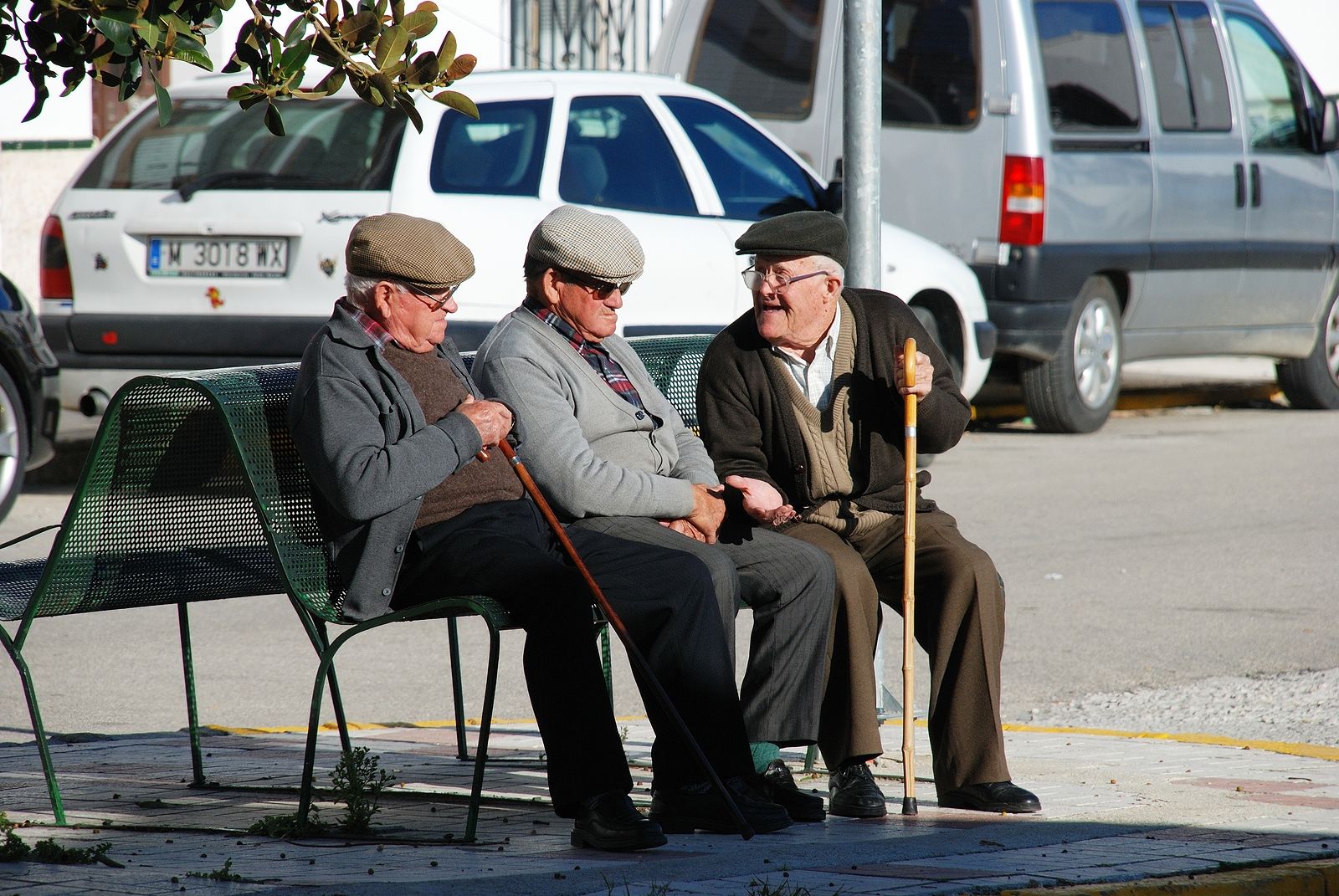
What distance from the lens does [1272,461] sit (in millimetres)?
11945

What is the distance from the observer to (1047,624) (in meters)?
7.49

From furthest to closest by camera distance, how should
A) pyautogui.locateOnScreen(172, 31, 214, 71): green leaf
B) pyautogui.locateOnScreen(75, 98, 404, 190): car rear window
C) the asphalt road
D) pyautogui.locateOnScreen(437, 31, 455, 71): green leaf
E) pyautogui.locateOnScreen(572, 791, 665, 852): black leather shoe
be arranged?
pyautogui.locateOnScreen(75, 98, 404, 190): car rear window → the asphalt road → pyautogui.locateOnScreen(572, 791, 665, 852): black leather shoe → pyautogui.locateOnScreen(437, 31, 455, 71): green leaf → pyautogui.locateOnScreen(172, 31, 214, 71): green leaf

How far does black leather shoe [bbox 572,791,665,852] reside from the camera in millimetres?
4121

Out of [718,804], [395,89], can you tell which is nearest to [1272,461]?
[718,804]

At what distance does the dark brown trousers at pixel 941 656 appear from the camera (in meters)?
4.74

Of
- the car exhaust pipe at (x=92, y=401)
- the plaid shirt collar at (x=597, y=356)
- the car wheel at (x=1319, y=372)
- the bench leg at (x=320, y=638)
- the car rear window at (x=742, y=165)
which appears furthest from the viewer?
the car wheel at (x=1319, y=372)

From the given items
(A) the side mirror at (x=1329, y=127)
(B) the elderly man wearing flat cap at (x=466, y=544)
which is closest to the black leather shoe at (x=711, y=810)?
(B) the elderly man wearing flat cap at (x=466, y=544)

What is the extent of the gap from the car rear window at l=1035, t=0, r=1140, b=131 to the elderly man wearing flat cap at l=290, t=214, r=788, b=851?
8273 millimetres

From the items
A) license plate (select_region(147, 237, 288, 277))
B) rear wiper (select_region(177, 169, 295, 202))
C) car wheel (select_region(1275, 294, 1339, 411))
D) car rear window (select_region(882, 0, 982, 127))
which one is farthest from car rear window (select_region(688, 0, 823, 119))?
license plate (select_region(147, 237, 288, 277))

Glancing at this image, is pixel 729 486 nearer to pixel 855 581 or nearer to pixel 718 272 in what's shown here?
pixel 855 581

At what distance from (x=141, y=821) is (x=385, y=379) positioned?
1.12 m

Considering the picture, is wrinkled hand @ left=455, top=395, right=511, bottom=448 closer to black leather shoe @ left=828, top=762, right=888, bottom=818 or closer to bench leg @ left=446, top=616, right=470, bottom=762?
bench leg @ left=446, top=616, right=470, bottom=762

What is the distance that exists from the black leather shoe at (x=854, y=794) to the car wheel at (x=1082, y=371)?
819 centimetres

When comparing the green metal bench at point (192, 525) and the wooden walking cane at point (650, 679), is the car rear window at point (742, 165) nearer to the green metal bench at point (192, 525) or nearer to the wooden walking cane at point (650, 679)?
the green metal bench at point (192, 525)
